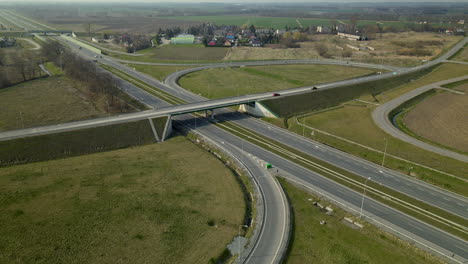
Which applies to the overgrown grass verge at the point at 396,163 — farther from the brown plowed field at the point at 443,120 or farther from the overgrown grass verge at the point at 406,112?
the brown plowed field at the point at 443,120

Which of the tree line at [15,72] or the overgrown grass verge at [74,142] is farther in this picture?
the tree line at [15,72]

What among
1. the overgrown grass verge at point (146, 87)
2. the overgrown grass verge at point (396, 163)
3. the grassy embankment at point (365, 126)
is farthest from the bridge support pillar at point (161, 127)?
the overgrown grass verge at point (396, 163)

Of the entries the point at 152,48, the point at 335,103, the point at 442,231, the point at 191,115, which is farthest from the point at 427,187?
the point at 152,48

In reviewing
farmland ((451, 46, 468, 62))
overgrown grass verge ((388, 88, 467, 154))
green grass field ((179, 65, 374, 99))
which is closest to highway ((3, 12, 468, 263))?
overgrown grass verge ((388, 88, 467, 154))

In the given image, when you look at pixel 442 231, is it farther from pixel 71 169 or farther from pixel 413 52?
pixel 413 52

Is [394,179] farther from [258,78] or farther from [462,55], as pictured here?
[462,55]

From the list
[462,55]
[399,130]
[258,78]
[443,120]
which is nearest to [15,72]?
[258,78]

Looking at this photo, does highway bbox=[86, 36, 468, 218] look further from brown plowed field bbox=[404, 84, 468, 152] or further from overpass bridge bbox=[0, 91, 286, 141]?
brown plowed field bbox=[404, 84, 468, 152]
